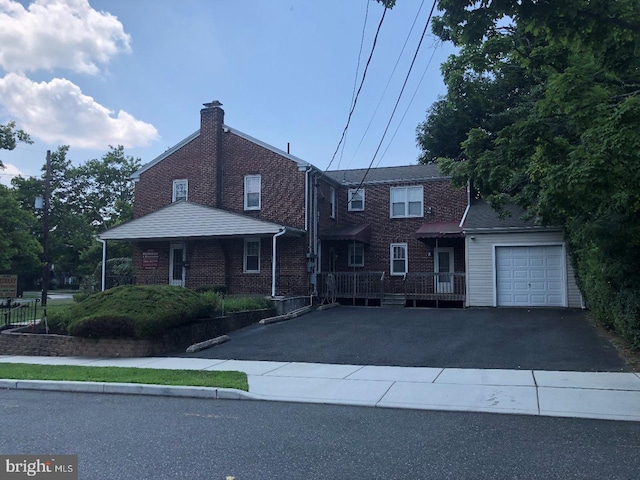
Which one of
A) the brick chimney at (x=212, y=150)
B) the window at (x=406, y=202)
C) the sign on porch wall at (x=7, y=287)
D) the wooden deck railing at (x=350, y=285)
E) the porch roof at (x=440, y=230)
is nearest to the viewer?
the sign on porch wall at (x=7, y=287)

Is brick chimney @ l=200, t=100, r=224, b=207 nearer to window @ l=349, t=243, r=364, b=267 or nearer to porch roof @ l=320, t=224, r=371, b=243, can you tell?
porch roof @ l=320, t=224, r=371, b=243

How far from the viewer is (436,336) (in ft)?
45.1

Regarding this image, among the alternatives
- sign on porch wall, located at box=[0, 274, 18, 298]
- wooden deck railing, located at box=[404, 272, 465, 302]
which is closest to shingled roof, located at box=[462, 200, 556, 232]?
wooden deck railing, located at box=[404, 272, 465, 302]

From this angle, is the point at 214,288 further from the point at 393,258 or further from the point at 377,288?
the point at 393,258

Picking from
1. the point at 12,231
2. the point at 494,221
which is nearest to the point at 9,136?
the point at 12,231

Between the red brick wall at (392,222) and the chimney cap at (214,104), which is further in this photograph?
the red brick wall at (392,222)

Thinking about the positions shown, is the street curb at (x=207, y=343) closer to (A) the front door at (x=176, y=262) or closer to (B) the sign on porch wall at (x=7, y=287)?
(B) the sign on porch wall at (x=7, y=287)

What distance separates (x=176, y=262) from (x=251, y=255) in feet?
11.9

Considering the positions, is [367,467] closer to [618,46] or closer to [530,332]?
[618,46]

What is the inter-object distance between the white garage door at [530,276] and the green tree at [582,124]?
4.30 metres

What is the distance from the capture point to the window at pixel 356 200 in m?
25.8

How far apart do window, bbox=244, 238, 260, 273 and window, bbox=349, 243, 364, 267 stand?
4862 millimetres
